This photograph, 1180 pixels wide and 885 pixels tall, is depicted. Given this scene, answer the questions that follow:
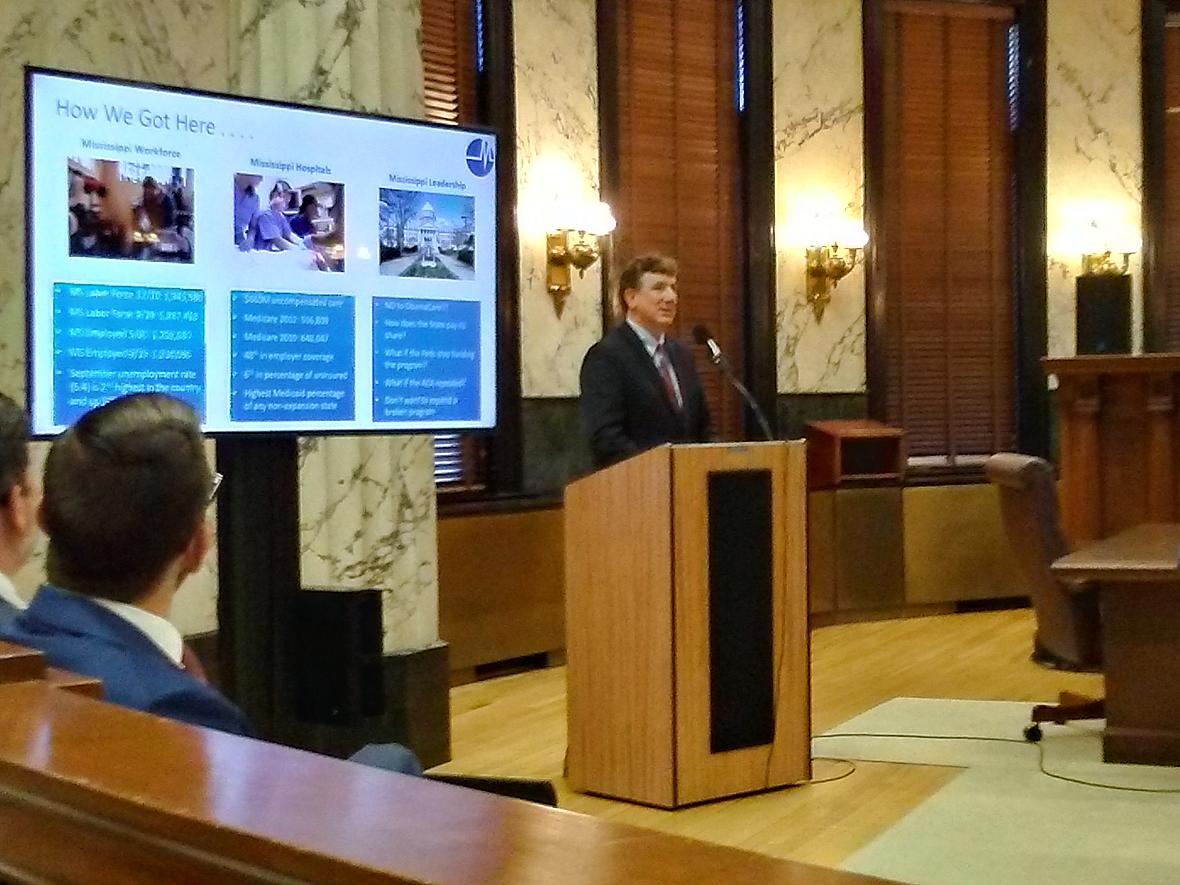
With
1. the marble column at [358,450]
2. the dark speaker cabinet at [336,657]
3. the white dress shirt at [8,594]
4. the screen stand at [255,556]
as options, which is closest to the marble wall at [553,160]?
the marble column at [358,450]

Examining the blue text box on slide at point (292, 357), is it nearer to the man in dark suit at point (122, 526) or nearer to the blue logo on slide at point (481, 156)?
the blue logo on slide at point (481, 156)

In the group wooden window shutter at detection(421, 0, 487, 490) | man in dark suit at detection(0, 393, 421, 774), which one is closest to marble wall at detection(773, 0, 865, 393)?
wooden window shutter at detection(421, 0, 487, 490)

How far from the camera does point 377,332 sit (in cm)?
287

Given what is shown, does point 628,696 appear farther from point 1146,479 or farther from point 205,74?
point 1146,479

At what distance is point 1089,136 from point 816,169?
5.56 ft

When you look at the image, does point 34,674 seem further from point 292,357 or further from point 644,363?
point 644,363

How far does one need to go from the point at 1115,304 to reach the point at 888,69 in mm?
2433

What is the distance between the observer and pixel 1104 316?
5.98 m

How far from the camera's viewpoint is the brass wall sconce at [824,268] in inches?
296

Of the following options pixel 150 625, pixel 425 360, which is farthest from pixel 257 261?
pixel 150 625

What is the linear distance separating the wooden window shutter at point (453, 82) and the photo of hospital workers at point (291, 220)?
3.13m

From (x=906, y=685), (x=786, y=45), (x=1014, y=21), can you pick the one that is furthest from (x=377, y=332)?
(x=1014, y=21)

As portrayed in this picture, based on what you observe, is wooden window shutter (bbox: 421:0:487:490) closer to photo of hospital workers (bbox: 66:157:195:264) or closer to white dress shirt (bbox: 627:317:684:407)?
white dress shirt (bbox: 627:317:684:407)

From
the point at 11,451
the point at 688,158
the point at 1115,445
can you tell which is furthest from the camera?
the point at 688,158
